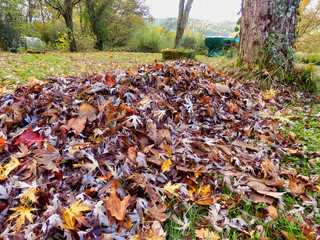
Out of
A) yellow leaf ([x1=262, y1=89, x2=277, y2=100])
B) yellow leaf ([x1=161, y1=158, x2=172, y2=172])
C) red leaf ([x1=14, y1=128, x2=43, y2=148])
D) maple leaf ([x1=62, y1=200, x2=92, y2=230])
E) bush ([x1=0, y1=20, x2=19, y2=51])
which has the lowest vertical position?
maple leaf ([x1=62, y1=200, x2=92, y2=230])

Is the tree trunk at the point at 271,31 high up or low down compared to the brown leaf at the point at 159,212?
up

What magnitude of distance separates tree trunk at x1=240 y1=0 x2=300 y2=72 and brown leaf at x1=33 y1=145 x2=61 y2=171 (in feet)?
11.2

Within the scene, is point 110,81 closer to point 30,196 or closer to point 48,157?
point 48,157

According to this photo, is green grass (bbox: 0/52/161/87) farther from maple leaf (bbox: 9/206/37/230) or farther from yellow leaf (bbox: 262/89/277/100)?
yellow leaf (bbox: 262/89/277/100)

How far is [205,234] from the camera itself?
102 cm

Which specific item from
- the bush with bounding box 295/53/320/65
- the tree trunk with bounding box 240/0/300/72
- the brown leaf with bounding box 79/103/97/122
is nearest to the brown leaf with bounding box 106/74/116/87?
the brown leaf with bounding box 79/103/97/122

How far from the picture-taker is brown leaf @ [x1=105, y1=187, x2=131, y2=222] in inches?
39.8

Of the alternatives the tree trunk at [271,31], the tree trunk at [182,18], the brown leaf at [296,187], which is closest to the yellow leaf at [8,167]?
the brown leaf at [296,187]

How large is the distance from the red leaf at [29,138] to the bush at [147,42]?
36.6ft

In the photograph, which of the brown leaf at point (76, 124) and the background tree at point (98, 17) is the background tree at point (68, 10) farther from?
the brown leaf at point (76, 124)

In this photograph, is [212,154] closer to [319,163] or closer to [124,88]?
[319,163]

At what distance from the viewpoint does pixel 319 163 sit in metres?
1.55

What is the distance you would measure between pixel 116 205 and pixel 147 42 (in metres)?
11.8

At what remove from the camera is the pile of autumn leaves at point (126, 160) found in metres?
1.02
